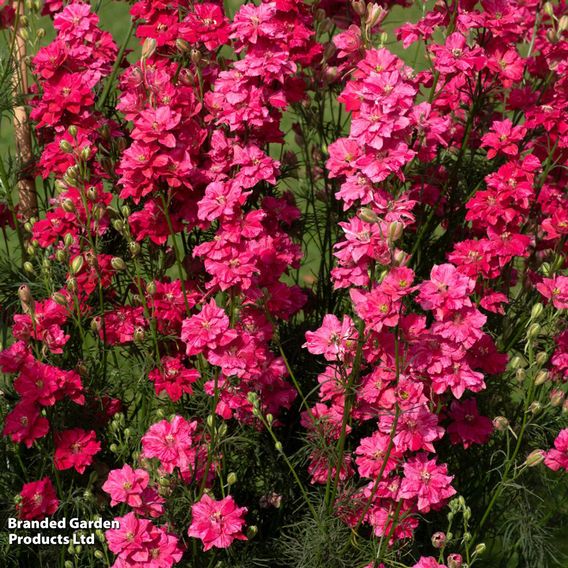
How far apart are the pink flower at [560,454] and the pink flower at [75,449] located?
1021mm

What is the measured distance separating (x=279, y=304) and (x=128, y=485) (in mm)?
564

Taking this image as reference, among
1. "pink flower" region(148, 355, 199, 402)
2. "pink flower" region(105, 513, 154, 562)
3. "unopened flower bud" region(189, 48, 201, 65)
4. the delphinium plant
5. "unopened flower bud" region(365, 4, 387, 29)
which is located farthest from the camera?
"pink flower" region(148, 355, 199, 402)

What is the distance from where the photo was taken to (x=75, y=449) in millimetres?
2365

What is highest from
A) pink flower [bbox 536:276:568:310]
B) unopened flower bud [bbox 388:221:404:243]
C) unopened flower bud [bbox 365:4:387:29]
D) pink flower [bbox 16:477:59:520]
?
unopened flower bud [bbox 365:4:387:29]

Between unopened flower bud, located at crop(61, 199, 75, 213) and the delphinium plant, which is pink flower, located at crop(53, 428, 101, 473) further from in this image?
unopened flower bud, located at crop(61, 199, 75, 213)

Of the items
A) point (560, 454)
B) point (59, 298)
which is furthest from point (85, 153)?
point (560, 454)

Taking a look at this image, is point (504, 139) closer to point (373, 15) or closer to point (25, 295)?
point (373, 15)

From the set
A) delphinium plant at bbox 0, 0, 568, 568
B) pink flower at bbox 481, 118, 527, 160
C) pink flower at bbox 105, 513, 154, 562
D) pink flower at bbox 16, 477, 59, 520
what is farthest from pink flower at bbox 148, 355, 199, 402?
pink flower at bbox 481, 118, 527, 160

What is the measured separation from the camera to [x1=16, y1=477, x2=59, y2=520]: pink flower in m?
2.29

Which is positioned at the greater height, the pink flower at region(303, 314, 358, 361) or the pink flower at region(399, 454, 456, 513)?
the pink flower at region(303, 314, 358, 361)

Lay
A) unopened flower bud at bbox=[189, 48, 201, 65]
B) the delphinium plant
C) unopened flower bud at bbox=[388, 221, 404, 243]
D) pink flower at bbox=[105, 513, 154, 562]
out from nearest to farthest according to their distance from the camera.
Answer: unopened flower bud at bbox=[388, 221, 404, 243], pink flower at bbox=[105, 513, 154, 562], the delphinium plant, unopened flower bud at bbox=[189, 48, 201, 65]

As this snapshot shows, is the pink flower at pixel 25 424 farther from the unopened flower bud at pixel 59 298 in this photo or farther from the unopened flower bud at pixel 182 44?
the unopened flower bud at pixel 182 44

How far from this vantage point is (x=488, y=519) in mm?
2658

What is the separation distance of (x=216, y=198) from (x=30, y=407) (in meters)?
0.63
